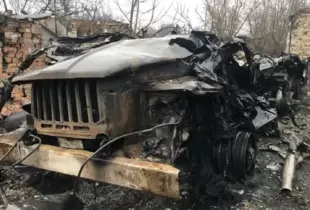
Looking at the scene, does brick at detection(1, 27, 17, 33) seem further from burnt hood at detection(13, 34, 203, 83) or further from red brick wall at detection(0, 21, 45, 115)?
burnt hood at detection(13, 34, 203, 83)

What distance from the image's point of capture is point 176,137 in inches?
105

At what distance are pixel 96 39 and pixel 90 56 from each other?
1.50 meters

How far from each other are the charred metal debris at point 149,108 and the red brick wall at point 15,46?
10.1ft

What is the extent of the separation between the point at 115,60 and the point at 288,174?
2414 millimetres

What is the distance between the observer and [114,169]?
246cm

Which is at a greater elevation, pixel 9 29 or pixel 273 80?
pixel 9 29

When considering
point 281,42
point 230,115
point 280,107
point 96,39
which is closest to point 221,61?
point 230,115

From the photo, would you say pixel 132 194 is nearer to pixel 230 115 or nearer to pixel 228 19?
pixel 230 115

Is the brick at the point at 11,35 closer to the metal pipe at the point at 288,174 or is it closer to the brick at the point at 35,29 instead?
the brick at the point at 35,29

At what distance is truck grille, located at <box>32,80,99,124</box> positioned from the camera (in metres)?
2.55

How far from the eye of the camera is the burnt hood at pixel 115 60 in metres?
2.52

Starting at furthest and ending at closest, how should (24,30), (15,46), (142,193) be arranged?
(24,30)
(15,46)
(142,193)

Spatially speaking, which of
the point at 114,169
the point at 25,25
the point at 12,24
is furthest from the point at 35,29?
the point at 114,169

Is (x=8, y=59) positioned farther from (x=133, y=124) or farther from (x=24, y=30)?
(x=133, y=124)
